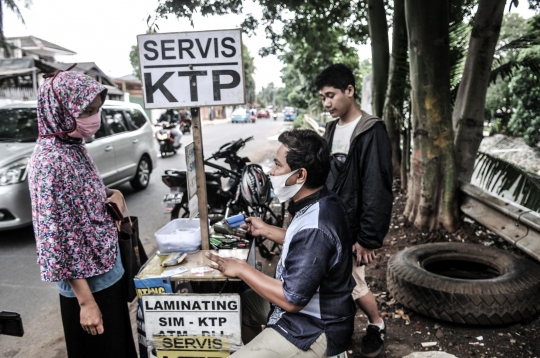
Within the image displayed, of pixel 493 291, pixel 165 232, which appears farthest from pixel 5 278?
pixel 493 291

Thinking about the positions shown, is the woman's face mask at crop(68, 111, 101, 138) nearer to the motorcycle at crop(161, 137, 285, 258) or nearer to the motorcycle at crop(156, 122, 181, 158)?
the motorcycle at crop(161, 137, 285, 258)

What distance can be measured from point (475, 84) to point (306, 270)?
4312 millimetres

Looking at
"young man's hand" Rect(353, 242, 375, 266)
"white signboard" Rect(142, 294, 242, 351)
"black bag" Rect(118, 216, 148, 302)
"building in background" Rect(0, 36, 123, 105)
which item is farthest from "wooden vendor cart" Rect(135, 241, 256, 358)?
"building in background" Rect(0, 36, 123, 105)

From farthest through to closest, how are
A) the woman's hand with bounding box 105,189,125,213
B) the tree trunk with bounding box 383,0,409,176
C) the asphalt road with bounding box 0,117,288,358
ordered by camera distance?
the tree trunk with bounding box 383,0,409,176
the asphalt road with bounding box 0,117,288,358
the woman's hand with bounding box 105,189,125,213

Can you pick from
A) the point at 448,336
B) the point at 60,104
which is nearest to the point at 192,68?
the point at 60,104

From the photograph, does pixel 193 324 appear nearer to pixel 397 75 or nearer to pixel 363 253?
pixel 363 253

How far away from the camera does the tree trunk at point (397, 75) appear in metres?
6.99

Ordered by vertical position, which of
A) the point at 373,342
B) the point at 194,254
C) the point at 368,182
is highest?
the point at 368,182

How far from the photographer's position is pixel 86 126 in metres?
2.13

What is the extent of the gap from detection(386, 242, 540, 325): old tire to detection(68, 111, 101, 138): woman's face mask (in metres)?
2.64

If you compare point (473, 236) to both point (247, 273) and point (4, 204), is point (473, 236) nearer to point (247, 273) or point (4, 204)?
point (247, 273)

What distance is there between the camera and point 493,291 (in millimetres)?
3107

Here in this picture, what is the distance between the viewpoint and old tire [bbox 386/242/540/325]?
311 cm

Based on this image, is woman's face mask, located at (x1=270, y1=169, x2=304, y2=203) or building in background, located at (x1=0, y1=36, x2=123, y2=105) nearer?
woman's face mask, located at (x1=270, y1=169, x2=304, y2=203)
